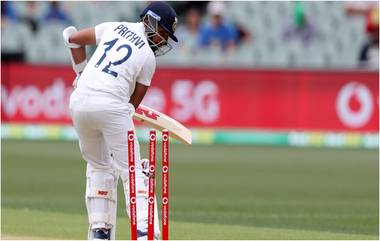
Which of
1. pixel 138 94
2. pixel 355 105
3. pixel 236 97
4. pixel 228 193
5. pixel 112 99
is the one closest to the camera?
pixel 112 99

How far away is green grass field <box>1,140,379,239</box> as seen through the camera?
29.2ft

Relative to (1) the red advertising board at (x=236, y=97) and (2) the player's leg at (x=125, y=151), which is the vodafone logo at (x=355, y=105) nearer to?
(1) the red advertising board at (x=236, y=97)

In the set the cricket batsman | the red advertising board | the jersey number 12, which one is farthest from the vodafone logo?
the jersey number 12

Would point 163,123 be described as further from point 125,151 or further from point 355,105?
point 355,105

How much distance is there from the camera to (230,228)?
8961 millimetres

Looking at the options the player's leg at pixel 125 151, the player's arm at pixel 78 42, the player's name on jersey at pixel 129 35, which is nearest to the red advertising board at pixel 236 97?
the player's arm at pixel 78 42

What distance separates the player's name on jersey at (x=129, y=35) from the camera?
677 centimetres

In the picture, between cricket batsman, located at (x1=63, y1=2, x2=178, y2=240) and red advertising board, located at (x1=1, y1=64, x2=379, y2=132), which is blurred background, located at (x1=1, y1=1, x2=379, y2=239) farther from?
cricket batsman, located at (x1=63, y1=2, x2=178, y2=240)

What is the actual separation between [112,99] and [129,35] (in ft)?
1.40

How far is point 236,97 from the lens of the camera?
1736 cm

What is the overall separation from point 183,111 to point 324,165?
3055mm

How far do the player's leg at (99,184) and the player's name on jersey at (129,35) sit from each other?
0.58m

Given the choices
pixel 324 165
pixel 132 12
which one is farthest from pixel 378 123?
pixel 132 12

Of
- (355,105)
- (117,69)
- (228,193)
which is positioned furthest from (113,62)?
(355,105)
